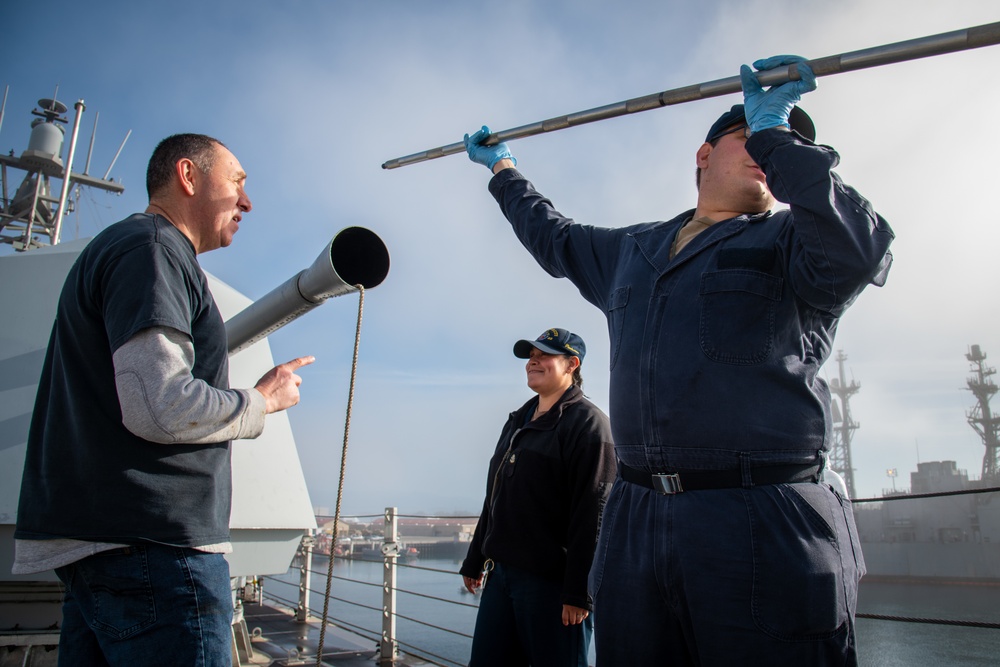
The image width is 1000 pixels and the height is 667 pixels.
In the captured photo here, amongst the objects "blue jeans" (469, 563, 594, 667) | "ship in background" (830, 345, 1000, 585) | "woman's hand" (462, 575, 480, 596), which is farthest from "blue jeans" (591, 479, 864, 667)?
"ship in background" (830, 345, 1000, 585)

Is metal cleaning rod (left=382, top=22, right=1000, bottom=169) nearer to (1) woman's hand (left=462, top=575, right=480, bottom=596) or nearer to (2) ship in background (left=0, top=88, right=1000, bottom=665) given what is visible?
(2) ship in background (left=0, top=88, right=1000, bottom=665)

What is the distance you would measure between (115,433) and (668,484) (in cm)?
114

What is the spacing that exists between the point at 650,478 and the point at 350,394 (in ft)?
3.35

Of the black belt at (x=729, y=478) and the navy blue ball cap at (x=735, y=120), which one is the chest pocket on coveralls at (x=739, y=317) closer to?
the black belt at (x=729, y=478)

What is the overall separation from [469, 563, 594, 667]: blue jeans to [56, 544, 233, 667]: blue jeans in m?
1.32

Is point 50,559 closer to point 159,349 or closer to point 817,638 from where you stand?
point 159,349

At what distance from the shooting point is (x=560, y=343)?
306 centimetres

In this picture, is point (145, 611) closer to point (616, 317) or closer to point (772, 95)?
point (616, 317)

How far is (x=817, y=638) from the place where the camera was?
1.19 meters

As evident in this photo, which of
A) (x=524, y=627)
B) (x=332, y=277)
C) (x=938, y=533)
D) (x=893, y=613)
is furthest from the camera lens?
(x=938, y=533)

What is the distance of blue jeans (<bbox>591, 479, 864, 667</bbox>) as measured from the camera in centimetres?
120

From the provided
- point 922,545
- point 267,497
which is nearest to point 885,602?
point 922,545

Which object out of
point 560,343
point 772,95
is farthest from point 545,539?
point 772,95

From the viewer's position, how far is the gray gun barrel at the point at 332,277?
91.8 inches
